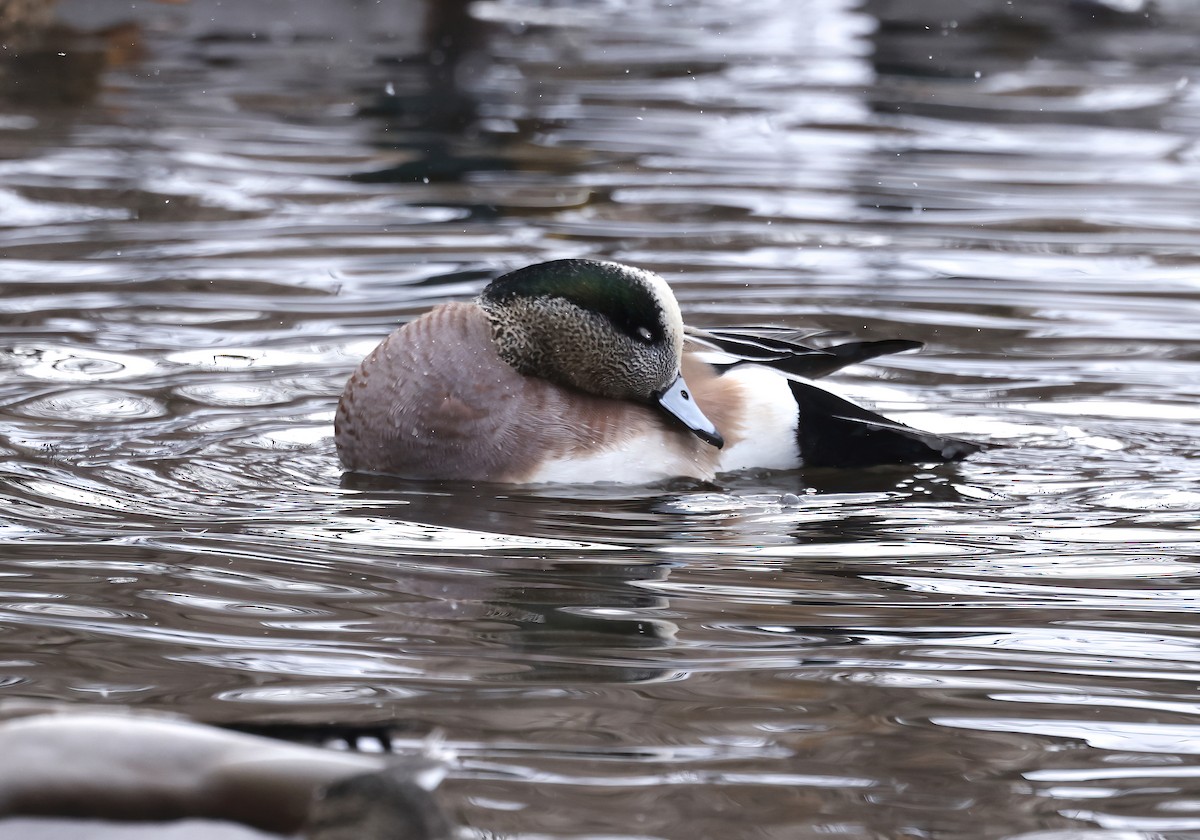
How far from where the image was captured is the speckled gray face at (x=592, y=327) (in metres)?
4.48

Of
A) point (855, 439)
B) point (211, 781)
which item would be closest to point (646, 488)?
point (855, 439)

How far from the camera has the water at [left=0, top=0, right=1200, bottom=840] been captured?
8.75 ft

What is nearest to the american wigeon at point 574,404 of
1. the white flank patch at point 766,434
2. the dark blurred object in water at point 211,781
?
the white flank patch at point 766,434

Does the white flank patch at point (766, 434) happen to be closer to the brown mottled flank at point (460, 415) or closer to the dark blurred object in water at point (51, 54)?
the brown mottled flank at point (460, 415)

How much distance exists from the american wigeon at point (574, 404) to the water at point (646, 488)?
99 mm

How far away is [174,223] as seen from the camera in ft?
24.9

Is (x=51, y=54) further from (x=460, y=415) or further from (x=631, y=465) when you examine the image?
(x=631, y=465)

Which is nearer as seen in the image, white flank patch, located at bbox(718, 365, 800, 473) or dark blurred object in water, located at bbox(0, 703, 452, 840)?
dark blurred object in water, located at bbox(0, 703, 452, 840)

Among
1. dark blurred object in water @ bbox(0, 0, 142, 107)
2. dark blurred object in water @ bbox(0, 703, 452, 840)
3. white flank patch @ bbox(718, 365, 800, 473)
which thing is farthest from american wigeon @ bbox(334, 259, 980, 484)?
dark blurred object in water @ bbox(0, 0, 142, 107)

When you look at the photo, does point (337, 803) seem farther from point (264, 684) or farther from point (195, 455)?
point (195, 455)

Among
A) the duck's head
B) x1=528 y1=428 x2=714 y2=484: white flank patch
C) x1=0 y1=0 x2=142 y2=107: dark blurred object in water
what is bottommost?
x1=528 y1=428 x2=714 y2=484: white flank patch

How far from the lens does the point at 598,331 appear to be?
14.8 ft

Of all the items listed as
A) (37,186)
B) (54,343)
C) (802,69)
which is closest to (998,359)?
(54,343)

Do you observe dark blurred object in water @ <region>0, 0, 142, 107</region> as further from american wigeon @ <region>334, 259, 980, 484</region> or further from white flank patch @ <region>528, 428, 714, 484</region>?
white flank patch @ <region>528, 428, 714, 484</region>
